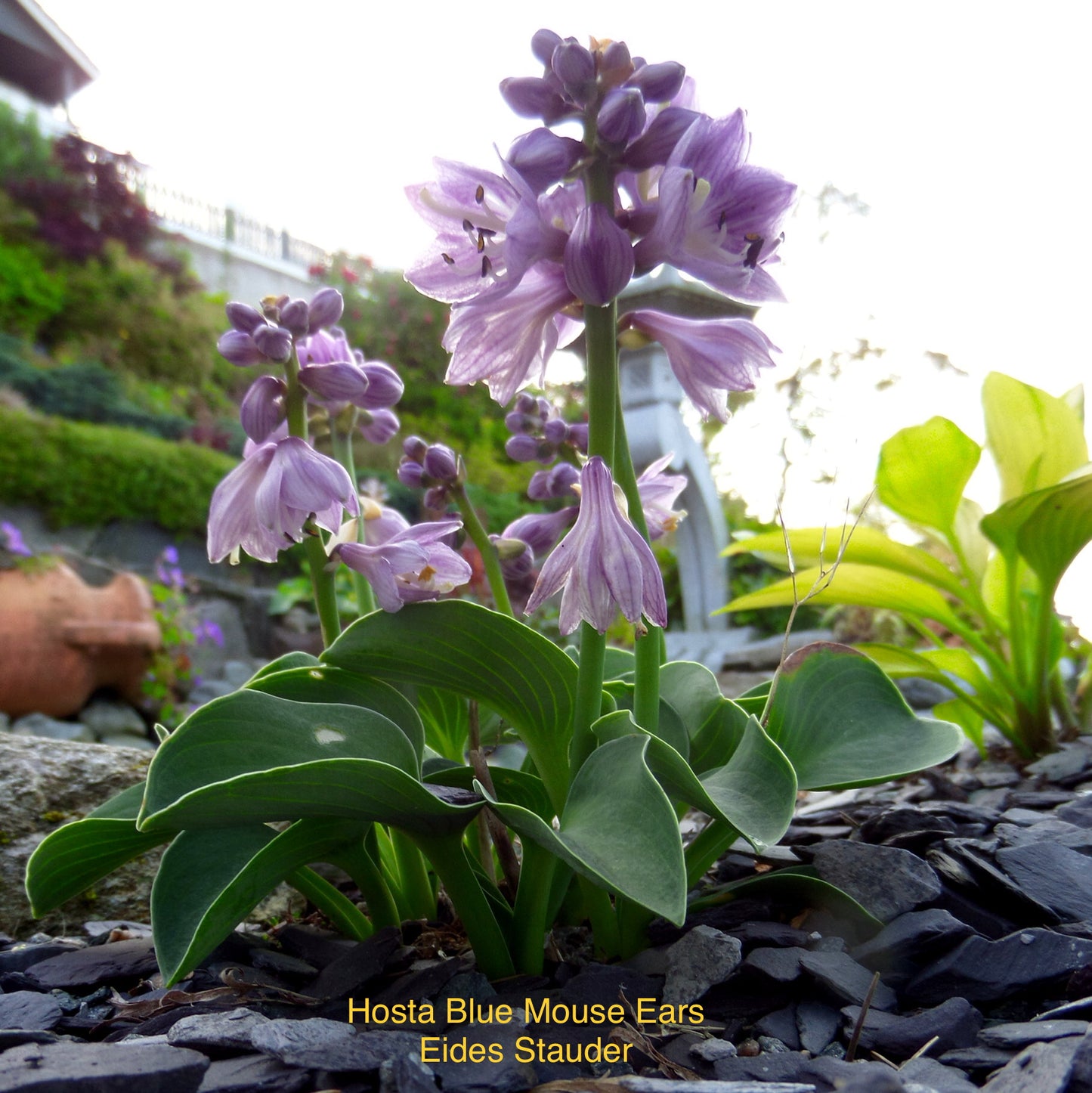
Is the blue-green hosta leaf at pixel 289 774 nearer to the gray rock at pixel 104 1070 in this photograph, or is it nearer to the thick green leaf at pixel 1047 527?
the gray rock at pixel 104 1070

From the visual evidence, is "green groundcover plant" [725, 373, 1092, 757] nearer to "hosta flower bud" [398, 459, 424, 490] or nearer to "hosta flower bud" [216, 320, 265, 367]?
"hosta flower bud" [398, 459, 424, 490]

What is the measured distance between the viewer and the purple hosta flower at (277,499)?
1239 mm

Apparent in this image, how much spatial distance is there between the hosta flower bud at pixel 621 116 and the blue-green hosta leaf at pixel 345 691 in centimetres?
76

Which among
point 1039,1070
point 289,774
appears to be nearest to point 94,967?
point 289,774

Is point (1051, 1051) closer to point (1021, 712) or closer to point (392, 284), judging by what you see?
point (1021, 712)

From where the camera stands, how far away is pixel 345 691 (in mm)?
1264

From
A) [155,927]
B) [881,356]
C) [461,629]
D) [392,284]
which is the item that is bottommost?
[155,927]

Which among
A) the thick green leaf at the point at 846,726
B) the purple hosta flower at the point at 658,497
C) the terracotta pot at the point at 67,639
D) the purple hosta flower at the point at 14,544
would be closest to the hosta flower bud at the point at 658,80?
the purple hosta flower at the point at 658,497

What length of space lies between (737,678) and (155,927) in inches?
177

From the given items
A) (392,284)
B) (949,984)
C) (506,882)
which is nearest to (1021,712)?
(949,984)

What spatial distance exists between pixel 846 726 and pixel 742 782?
29 cm

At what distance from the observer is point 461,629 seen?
44.6 inches

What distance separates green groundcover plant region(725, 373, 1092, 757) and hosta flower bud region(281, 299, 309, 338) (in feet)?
4.14

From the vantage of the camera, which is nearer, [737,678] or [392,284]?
[737,678]
